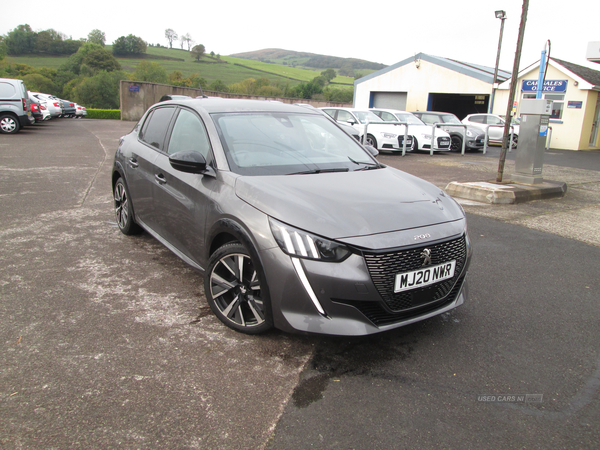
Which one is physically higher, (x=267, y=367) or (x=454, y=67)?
(x=454, y=67)

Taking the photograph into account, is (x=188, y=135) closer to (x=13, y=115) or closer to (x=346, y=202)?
(x=346, y=202)

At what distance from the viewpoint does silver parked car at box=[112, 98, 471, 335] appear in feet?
8.65

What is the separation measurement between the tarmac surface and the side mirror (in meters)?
1.07

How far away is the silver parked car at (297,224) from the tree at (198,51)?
135 meters

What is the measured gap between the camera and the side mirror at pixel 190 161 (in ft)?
10.8

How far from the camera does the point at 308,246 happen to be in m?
2.64

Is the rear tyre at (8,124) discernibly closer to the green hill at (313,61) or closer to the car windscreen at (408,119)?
A: the car windscreen at (408,119)

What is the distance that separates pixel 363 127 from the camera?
15.9 metres

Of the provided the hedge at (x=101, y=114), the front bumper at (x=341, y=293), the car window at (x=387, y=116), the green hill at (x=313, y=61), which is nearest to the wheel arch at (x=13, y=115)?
the car window at (x=387, y=116)

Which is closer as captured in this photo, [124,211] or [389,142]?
[124,211]

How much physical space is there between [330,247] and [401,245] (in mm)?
425

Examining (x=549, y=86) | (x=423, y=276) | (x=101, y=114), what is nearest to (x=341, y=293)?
(x=423, y=276)

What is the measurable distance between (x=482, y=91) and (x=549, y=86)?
4.26m

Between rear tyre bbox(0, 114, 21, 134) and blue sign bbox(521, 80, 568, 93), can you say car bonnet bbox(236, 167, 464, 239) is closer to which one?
rear tyre bbox(0, 114, 21, 134)
